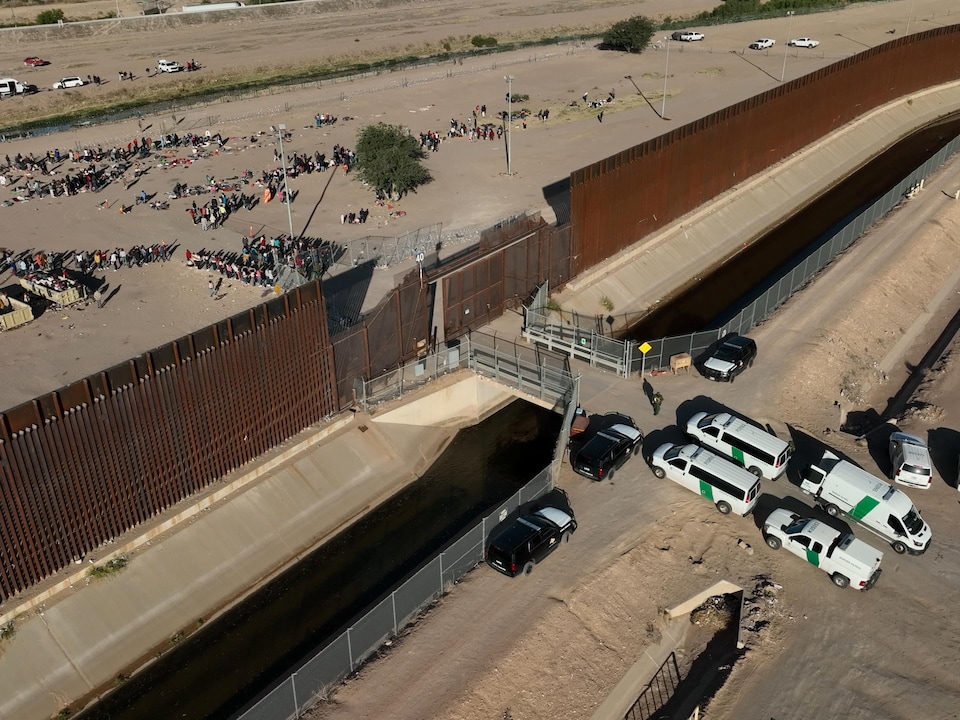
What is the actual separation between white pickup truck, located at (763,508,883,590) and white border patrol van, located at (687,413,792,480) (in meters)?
2.24

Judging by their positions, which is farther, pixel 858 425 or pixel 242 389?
pixel 858 425

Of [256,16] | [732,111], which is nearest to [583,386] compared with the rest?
[732,111]

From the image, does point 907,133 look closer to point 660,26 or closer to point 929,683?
point 660,26

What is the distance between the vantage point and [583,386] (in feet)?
103

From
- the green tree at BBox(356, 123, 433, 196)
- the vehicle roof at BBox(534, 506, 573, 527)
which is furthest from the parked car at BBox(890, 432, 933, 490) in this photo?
the green tree at BBox(356, 123, 433, 196)

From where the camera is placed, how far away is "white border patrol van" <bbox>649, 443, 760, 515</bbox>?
24.7 m

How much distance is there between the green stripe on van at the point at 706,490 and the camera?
82.8 feet

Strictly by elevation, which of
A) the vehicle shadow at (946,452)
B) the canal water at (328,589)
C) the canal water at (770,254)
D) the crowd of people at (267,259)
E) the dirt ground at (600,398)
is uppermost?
the crowd of people at (267,259)

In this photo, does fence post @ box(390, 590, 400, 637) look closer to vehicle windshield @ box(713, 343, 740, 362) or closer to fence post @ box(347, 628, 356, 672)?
fence post @ box(347, 628, 356, 672)

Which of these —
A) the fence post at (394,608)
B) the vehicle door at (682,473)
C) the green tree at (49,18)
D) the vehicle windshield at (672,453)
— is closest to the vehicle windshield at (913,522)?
the vehicle door at (682,473)

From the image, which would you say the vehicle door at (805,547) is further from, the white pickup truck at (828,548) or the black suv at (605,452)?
the black suv at (605,452)

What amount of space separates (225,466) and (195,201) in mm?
26001

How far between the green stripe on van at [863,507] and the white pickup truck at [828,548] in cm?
133

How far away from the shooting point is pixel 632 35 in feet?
293
